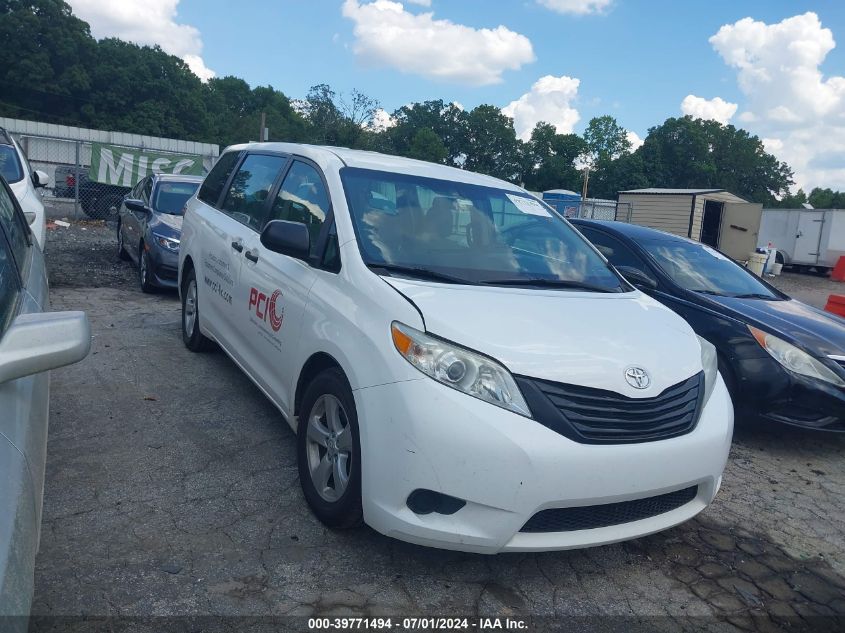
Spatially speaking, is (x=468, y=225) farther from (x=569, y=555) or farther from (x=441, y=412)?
(x=569, y=555)

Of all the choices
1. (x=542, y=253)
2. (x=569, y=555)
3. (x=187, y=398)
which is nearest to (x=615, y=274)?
(x=542, y=253)

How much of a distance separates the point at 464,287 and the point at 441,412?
79cm

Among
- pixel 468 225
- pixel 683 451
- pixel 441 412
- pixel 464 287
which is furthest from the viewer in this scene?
pixel 468 225

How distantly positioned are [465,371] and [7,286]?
166 centimetres

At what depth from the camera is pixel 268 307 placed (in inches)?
148

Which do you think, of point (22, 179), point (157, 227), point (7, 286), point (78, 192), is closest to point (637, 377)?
point (7, 286)

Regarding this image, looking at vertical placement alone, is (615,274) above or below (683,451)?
above

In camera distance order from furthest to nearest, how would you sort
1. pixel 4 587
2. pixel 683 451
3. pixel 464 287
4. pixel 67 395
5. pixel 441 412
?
pixel 67 395
pixel 464 287
pixel 683 451
pixel 441 412
pixel 4 587

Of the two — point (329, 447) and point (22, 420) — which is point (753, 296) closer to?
point (329, 447)

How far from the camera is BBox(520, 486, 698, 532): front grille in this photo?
8.46ft

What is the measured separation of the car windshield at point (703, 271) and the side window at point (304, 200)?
10.5ft

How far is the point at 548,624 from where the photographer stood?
2.58m

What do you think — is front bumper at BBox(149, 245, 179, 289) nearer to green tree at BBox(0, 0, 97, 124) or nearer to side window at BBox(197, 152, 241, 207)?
side window at BBox(197, 152, 241, 207)

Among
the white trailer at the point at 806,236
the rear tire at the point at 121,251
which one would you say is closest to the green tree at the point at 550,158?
the white trailer at the point at 806,236
